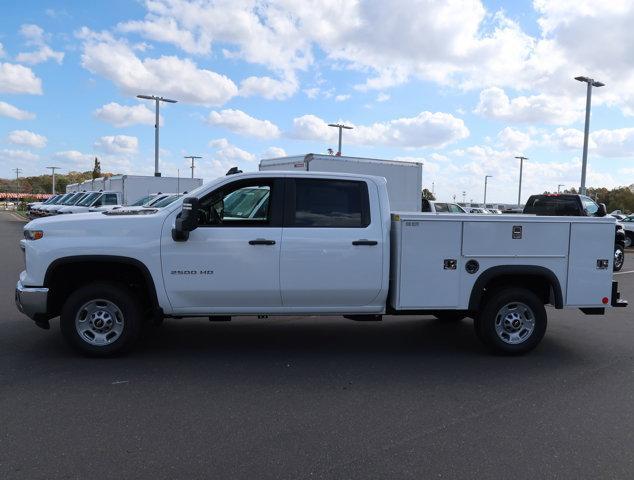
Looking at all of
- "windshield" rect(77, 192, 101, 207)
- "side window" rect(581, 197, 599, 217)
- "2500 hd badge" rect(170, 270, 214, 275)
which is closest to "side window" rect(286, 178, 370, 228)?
"2500 hd badge" rect(170, 270, 214, 275)

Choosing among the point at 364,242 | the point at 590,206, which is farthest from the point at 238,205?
the point at 590,206

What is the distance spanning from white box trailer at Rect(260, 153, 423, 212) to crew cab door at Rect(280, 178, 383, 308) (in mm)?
12092

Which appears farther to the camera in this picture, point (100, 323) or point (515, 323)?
point (515, 323)

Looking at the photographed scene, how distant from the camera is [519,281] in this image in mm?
6598

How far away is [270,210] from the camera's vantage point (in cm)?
602

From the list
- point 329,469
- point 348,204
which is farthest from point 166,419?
point 348,204

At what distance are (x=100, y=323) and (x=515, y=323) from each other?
14.7ft

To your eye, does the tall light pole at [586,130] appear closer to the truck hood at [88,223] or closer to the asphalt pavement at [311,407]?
the asphalt pavement at [311,407]

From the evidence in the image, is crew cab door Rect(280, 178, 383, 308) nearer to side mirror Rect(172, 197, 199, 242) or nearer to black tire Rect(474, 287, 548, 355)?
side mirror Rect(172, 197, 199, 242)

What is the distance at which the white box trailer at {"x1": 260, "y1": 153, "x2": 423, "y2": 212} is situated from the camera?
18.4 meters

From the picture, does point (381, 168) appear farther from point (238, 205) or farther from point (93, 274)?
point (93, 274)

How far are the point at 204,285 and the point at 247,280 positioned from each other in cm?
43

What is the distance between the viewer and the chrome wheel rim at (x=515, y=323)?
6441 mm

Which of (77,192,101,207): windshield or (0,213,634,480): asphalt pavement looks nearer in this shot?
(0,213,634,480): asphalt pavement
